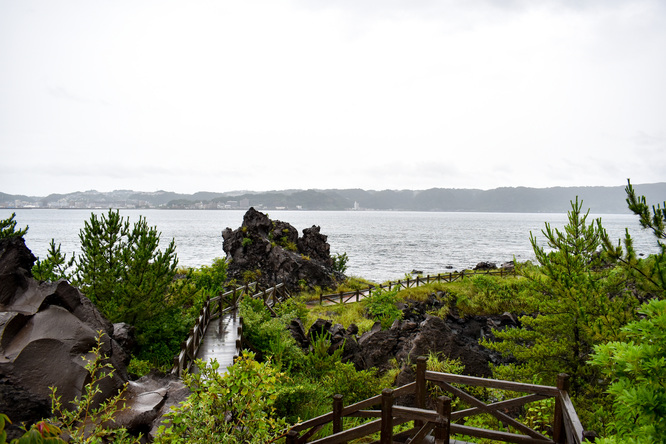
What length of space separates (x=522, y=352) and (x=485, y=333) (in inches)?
333

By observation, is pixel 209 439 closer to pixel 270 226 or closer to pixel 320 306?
pixel 320 306

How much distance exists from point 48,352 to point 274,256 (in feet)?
81.8

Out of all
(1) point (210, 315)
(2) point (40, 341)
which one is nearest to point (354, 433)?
(2) point (40, 341)

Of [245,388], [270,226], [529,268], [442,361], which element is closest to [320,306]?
[270,226]

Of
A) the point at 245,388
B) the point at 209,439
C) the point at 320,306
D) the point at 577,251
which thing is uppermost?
the point at 577,251

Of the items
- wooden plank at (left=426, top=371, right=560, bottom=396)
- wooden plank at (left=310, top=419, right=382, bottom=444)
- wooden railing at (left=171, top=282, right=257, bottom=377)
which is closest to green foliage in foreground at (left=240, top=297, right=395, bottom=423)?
wooden railing at (left=171, top=282, right=257, bottom=377)

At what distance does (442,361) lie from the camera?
35.7 ft

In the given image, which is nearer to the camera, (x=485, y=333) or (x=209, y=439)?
(x=209, y=439)

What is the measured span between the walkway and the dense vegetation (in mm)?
961

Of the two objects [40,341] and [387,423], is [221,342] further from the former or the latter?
[387,423]

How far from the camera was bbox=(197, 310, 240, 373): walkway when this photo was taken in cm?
1199

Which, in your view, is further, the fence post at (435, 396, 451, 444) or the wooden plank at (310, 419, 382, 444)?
the wooden plank at (310, 419, 382, 444)

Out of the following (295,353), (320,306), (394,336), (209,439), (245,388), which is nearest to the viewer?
(209,439)

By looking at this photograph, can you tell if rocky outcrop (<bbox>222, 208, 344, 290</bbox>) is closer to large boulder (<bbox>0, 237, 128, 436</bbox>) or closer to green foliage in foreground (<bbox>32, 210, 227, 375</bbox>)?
green foliage in foreground (<bbox>32, 210, 227, 375</bbox>)
